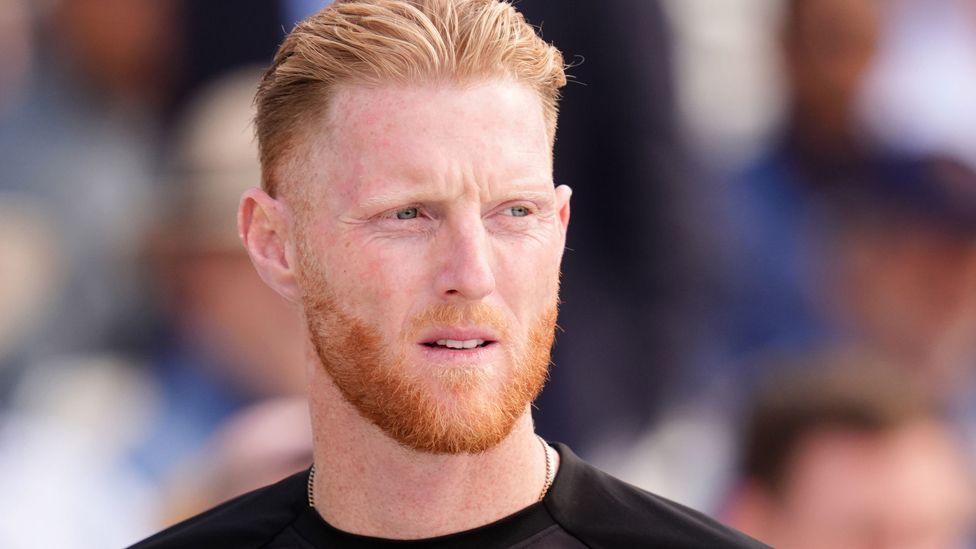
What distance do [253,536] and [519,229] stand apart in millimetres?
1123

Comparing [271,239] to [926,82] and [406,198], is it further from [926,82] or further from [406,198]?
[926,82]

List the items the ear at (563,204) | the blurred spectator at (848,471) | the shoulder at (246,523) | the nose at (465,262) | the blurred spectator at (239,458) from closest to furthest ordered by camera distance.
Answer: the nose at (465,262) → the ear at (563,204) → the shoulder at (246,523) → the blurred spectator at (848,471) → the blurred spectator at (239,458)

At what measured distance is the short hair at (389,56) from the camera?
3068mm

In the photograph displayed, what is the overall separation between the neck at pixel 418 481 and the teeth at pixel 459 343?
273 mm

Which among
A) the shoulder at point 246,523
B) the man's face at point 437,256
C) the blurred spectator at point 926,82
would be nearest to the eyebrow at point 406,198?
the man's face at point 437,256

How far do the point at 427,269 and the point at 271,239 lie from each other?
58cm

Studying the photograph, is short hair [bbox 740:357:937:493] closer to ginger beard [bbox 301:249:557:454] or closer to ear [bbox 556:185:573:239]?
ear [bbox 556:185:573:239]

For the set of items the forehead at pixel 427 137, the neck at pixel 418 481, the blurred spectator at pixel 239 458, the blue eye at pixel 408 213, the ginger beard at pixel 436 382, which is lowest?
the blurred spectator at pixel 239 458

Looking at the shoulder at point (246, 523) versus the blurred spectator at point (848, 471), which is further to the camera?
the blurred spectator at point (848, 471)

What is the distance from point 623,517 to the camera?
127 inches

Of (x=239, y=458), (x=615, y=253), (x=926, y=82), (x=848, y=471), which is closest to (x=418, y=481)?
(x=239, y=458)

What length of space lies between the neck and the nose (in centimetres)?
42

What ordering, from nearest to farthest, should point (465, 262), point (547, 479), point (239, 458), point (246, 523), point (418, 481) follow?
point (465, 262) < point (418, 481) < point (547, 479) < point (246, 523) < point (239, 458)

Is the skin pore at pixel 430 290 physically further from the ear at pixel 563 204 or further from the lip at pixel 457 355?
the ear at pixel 563 204
